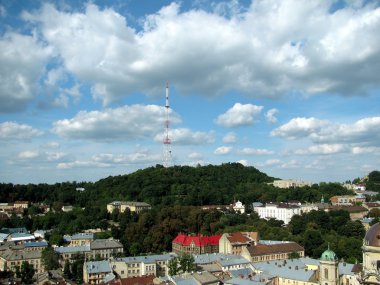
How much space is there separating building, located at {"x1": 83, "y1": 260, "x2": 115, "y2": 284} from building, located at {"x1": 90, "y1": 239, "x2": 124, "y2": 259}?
Result: 50.5 ft

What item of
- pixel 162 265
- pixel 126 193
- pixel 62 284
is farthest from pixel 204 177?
pixel 62 284

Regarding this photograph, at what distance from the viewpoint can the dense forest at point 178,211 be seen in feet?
298

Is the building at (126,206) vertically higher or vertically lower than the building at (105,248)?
higher

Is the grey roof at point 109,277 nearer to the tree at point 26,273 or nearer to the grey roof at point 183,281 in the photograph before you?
the grey roof at point 183,281

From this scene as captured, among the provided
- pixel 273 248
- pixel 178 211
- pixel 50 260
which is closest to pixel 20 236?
pixel 50 260

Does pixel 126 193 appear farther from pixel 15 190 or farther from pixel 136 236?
pixel 136 236

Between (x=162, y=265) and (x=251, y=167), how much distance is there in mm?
129760

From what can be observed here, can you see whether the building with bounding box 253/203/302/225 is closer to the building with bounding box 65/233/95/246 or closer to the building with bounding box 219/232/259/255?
the building with bounding box 219/232/259/255

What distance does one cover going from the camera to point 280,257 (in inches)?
2975

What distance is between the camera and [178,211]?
108m

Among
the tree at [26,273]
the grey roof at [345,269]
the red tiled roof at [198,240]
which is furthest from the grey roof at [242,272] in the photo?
the tree at [26,273]

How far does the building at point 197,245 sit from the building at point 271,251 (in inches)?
499

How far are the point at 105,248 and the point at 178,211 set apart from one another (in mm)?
24757

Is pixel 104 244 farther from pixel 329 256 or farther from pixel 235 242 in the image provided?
pixel 329 256
